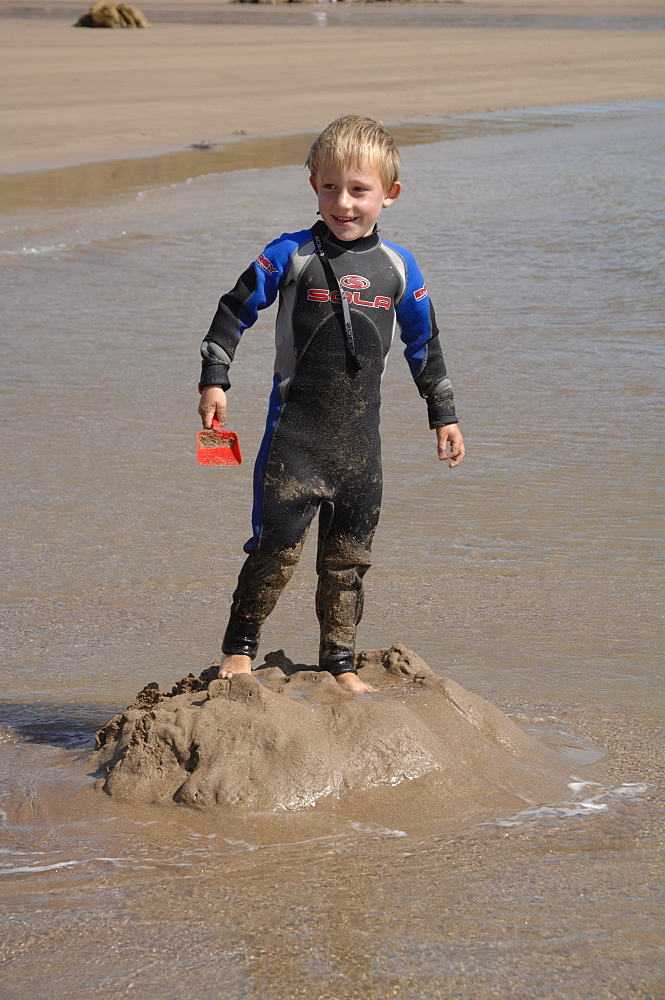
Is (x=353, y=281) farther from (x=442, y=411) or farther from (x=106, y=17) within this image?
(x=106, y=17)

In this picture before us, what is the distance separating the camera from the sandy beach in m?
17.0

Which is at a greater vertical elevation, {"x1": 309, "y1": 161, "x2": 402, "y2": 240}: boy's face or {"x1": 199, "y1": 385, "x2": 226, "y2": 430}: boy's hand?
{"x1": 309, "y1": 161, "x2": 402, "y2": 240}: boy's face

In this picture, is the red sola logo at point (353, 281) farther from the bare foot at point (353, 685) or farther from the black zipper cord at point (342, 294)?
the bare foot at point (353, 685)

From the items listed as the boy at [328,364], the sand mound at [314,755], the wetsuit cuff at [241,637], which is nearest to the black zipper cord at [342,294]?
the boy at [328,364]

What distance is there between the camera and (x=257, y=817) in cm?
258

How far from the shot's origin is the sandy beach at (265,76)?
17.0 m

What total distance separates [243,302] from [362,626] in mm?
1287

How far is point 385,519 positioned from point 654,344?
318 centimetres

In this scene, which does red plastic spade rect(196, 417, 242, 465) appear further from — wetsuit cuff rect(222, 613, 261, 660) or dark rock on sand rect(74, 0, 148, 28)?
dark rock on sand rect(74, 0, 148, 28)

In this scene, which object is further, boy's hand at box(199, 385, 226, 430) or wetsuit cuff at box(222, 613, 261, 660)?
wetsuit cuff at box(222, 613, 261, 660)

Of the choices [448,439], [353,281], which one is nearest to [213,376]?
[353,281]

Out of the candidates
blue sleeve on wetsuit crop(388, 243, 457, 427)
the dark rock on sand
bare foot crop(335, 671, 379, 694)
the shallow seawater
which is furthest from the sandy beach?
bare foot crop(335, 671, 379, 694)

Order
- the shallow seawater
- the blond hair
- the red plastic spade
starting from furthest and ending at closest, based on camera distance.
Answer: the red plastic spade, the blond hair, the shallow seawater

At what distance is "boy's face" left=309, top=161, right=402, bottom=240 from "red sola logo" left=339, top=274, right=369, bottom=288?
0.10 metres
